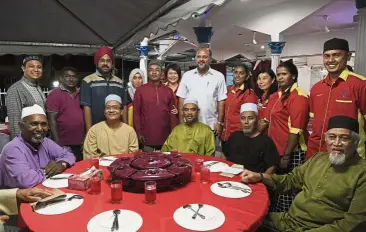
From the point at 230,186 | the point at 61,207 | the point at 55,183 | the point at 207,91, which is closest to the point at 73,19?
the point at 207,91

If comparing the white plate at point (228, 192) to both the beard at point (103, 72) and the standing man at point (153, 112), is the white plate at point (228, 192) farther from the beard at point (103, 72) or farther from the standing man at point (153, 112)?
the beard at point (103, 72)

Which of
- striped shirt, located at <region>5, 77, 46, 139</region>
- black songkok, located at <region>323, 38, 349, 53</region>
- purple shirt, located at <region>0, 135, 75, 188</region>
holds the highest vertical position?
black songkok, located at <region>323, 38, 349, 53</region>

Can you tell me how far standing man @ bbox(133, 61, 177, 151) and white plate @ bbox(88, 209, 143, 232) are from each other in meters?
2.38

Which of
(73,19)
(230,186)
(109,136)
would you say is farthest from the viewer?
(73,19)

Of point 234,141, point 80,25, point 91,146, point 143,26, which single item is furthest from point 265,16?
point 91,146

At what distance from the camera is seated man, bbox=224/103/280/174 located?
2.99m

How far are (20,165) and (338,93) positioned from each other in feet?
9.75

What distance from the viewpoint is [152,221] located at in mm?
1756

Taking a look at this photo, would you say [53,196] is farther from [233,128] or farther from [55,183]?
[233,128]

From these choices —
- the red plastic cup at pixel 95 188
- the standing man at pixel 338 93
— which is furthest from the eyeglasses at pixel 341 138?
the red plastic cup at pixel 95 188

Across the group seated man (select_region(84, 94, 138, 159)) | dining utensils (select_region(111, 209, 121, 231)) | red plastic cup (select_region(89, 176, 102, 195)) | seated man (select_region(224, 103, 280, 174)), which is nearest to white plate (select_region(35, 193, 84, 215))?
red plastic cup (select_region(89, 176, 102, 195))

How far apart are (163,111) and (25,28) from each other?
4728mm

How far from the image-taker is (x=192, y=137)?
372cm

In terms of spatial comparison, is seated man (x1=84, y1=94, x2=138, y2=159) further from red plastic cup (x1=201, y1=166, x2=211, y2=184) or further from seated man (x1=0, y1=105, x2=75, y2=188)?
red plastic cup (x1=201, y1=166, x2=211, y2=184)
